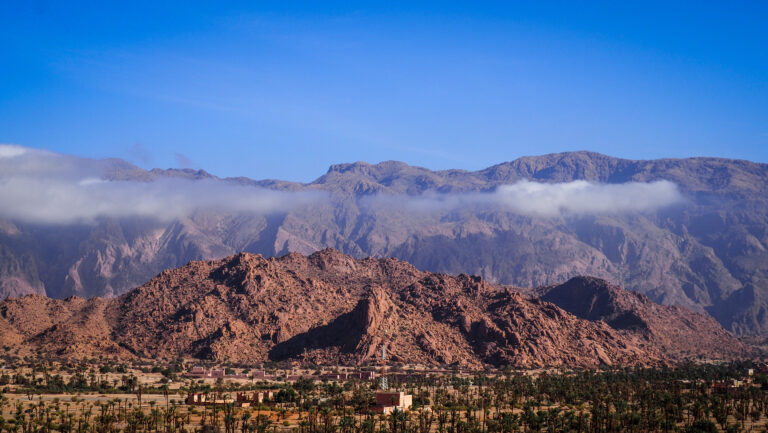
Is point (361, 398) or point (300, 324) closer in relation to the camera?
point (361, 398)

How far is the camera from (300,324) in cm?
16875

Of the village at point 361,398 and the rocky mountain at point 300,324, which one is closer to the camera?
the village at point 361,398

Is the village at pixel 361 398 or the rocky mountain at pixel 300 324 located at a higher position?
the rocky mountain at pixel 300 324

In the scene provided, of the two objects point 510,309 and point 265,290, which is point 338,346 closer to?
point 265,290

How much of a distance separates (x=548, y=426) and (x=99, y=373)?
7072cm

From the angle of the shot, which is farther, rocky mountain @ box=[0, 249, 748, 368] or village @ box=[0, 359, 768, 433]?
rocky mountain @ box=[0, 249, 748, 368]

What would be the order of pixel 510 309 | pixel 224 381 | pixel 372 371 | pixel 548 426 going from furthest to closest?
pixel 510 309 < pixel 372 371 < pixel 224 381 < pixel 548 426

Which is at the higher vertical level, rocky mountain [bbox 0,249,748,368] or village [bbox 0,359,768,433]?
rocky mountain [bbox 0,249,748,368]

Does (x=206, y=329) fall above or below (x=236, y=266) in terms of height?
below

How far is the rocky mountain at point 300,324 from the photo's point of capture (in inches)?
6196

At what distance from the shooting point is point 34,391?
10850cm

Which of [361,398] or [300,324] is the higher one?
[300,324]

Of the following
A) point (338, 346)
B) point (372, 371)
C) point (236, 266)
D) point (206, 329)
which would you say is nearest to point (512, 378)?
point (372, 371)

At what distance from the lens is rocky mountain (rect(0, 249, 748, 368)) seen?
516ft
